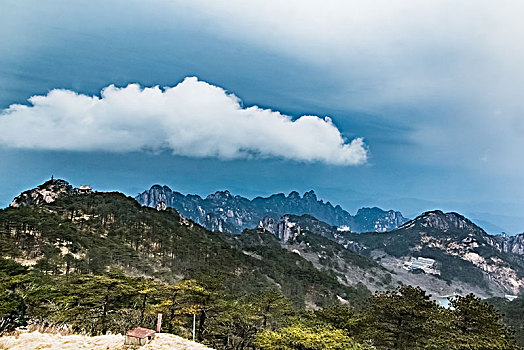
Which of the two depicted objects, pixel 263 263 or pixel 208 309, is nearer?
pixel 208 309

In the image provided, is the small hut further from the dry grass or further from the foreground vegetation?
the foreground vegetation

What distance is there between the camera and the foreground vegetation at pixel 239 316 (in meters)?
28.6

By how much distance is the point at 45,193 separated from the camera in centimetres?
14500

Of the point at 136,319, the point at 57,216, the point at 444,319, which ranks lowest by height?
the point at 136,319

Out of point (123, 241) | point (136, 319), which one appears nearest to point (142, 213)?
point (123, 241)

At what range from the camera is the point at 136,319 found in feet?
124

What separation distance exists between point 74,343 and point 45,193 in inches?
5785

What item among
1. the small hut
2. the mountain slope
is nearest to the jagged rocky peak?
the mountain slope

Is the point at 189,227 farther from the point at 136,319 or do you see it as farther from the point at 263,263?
the point at 136,319

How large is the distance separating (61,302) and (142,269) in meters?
65.9

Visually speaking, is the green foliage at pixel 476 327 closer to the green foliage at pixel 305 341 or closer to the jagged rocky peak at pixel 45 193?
the green foliage at pixel 305 341

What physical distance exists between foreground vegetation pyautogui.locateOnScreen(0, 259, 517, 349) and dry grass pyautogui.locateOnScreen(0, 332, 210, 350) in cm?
921

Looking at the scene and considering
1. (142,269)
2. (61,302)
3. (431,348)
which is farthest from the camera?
(142,269)

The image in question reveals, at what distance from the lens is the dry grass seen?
18.2 metres
